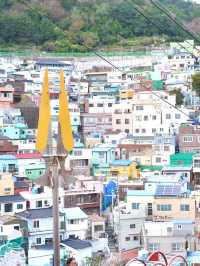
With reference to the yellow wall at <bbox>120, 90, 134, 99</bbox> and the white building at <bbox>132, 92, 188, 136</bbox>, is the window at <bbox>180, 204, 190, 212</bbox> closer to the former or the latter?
the white building at <bbox>132, 92, 188, 136</bbox>

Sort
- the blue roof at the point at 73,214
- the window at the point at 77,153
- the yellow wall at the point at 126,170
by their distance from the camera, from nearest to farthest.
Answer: the blue roof at the point at 73,214
the yellow wall at the point at 126,170
the window at the point at 77,153

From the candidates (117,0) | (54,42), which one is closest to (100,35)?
(54,42)

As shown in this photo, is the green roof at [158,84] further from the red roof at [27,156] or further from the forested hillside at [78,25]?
the red roof at [27,156]

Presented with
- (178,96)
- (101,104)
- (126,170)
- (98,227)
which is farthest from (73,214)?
(178,96)

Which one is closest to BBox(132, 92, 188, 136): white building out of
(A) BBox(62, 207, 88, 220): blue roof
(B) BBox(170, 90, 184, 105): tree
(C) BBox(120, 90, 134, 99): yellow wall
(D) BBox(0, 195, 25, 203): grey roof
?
(C) BBox(120, 90, 134, 99): yellow wall

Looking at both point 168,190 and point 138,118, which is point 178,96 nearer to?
point 138,118

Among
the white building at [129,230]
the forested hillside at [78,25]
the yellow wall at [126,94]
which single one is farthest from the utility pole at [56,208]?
the forested hillside at [78,25]
